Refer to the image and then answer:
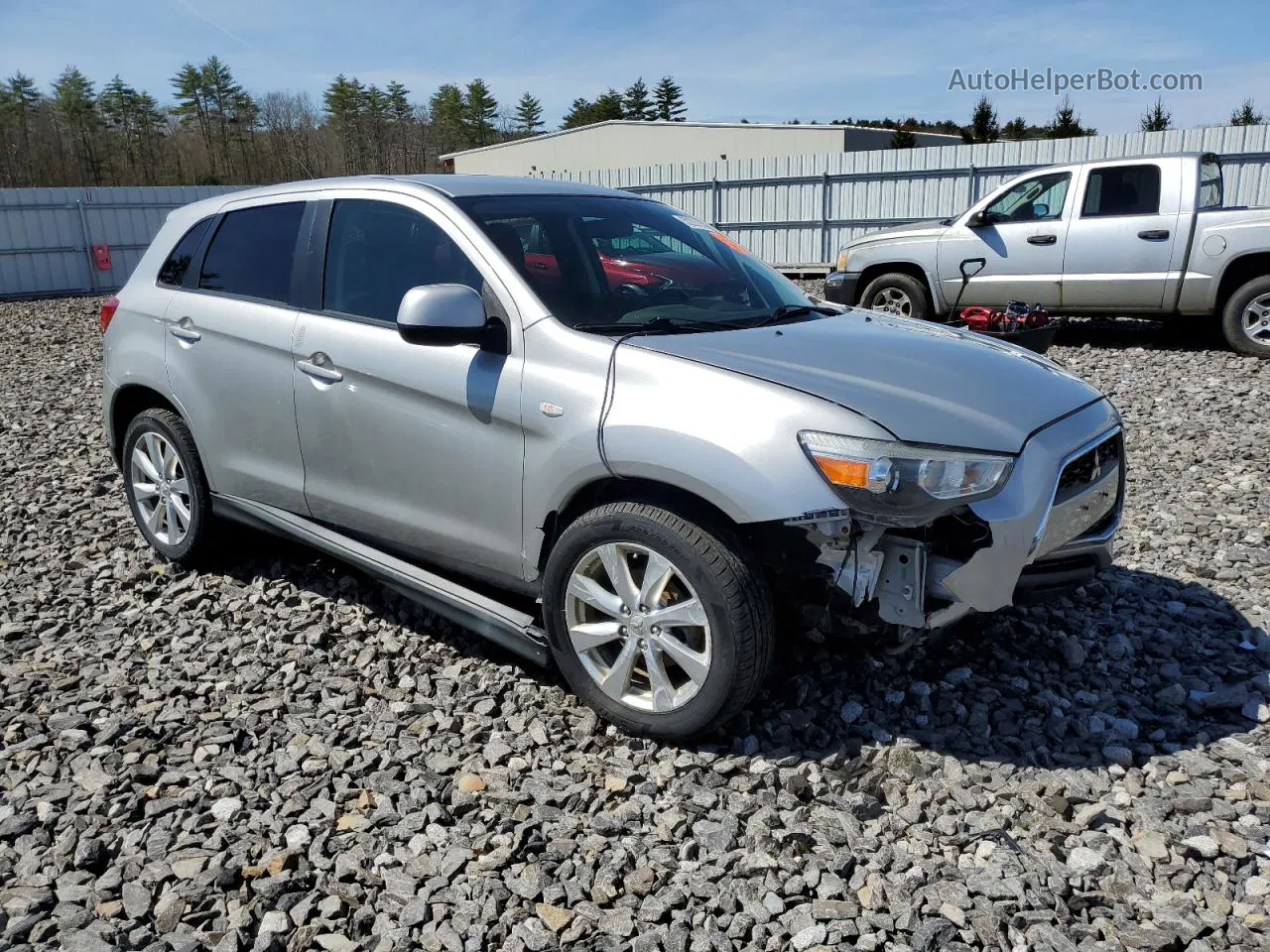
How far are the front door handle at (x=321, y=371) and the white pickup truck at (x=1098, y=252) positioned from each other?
847 centimetres

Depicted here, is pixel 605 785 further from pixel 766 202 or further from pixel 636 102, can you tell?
pixel 636 102

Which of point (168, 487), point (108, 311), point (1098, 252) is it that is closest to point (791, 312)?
point (168, 487)

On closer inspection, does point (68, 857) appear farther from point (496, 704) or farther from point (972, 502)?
point (972, 502)

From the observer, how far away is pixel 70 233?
20250 mm

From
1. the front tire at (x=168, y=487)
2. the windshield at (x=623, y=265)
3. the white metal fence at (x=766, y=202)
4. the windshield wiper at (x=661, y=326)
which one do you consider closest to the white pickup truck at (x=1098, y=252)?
the windshield at (x=623, y=265)

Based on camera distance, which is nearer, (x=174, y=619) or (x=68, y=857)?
(x=68, y=857)

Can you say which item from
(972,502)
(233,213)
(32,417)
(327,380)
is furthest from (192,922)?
(32,417)

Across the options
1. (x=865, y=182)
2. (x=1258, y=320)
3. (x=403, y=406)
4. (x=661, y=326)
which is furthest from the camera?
(x=865, y=182)

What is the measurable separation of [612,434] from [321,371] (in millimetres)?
1406

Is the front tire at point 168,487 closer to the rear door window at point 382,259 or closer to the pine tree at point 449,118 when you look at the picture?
the rear door window at point 382,259

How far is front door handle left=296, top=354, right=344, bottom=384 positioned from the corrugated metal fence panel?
19100 millimetres

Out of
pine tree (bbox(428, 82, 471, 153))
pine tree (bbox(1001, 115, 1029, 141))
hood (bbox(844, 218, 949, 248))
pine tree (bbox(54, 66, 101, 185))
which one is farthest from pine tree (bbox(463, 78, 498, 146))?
hood (bbox(844, 218, 949, 248))

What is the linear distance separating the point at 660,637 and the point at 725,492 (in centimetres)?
55

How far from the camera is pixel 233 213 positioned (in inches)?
179
